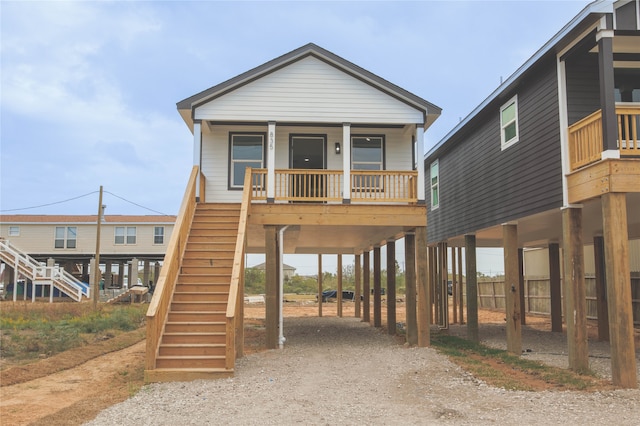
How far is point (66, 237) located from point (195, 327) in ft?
103

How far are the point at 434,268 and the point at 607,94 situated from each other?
43.7 feet

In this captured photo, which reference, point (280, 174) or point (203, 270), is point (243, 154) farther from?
point (203, 270)

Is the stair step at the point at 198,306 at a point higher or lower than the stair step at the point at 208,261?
lower

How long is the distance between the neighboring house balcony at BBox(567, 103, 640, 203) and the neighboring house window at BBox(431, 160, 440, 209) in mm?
10237

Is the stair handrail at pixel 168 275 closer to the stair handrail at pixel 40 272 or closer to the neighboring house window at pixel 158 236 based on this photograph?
the stair handrail at pixel 40 272

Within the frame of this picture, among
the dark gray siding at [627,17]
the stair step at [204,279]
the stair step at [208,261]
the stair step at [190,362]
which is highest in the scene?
the dark gray siding at [627,17]

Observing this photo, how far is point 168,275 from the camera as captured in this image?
36.4 feet

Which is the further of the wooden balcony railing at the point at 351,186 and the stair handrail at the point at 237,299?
the wooden balcony railing at the point at 351,186

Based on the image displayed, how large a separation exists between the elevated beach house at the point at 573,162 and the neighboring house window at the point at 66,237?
29613mm

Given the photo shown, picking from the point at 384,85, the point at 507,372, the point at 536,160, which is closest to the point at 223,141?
the point at 384,85

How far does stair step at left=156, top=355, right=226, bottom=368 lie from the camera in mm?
9953

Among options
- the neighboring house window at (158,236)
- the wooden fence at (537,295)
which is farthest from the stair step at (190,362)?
the neighboring house window at (158,236)

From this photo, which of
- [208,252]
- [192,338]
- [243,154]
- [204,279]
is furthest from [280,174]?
[192,338]

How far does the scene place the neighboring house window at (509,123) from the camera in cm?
1375
